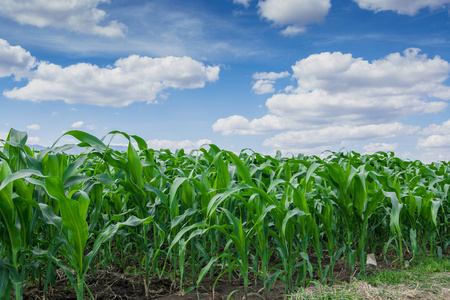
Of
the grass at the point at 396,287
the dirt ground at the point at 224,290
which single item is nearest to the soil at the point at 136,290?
the dirt ground at the point at 224,290

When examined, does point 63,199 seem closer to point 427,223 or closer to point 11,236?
point 11,236

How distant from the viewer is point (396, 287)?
9.75 ft

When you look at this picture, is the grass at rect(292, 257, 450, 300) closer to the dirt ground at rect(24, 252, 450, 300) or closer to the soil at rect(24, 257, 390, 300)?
the dirt ground at rect(24, 252, 450, 300)

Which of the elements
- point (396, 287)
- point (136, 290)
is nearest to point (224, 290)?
point (136, 290)

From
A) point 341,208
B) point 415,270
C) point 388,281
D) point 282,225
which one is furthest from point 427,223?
point 282,225

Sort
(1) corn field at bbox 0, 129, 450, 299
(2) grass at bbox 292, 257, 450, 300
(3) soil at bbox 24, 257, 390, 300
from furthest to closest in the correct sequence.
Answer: (3) soil at bbox 24, 257, 390, 300
(2) grass at bbox 292, 257, 450, 300
(1) corn field at bbox 0, 129, 450, 299

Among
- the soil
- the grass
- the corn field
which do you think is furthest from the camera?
the soil

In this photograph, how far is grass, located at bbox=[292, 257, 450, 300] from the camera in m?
2.66

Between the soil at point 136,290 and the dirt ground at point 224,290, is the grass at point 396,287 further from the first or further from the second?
the soil at point 136,290

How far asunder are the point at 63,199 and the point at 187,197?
1.07 m

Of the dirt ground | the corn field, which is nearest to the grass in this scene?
the dirt ground

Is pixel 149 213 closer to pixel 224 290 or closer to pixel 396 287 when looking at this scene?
pixel 224 290

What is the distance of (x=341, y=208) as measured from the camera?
3.04 metres

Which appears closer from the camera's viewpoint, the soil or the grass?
the grass
